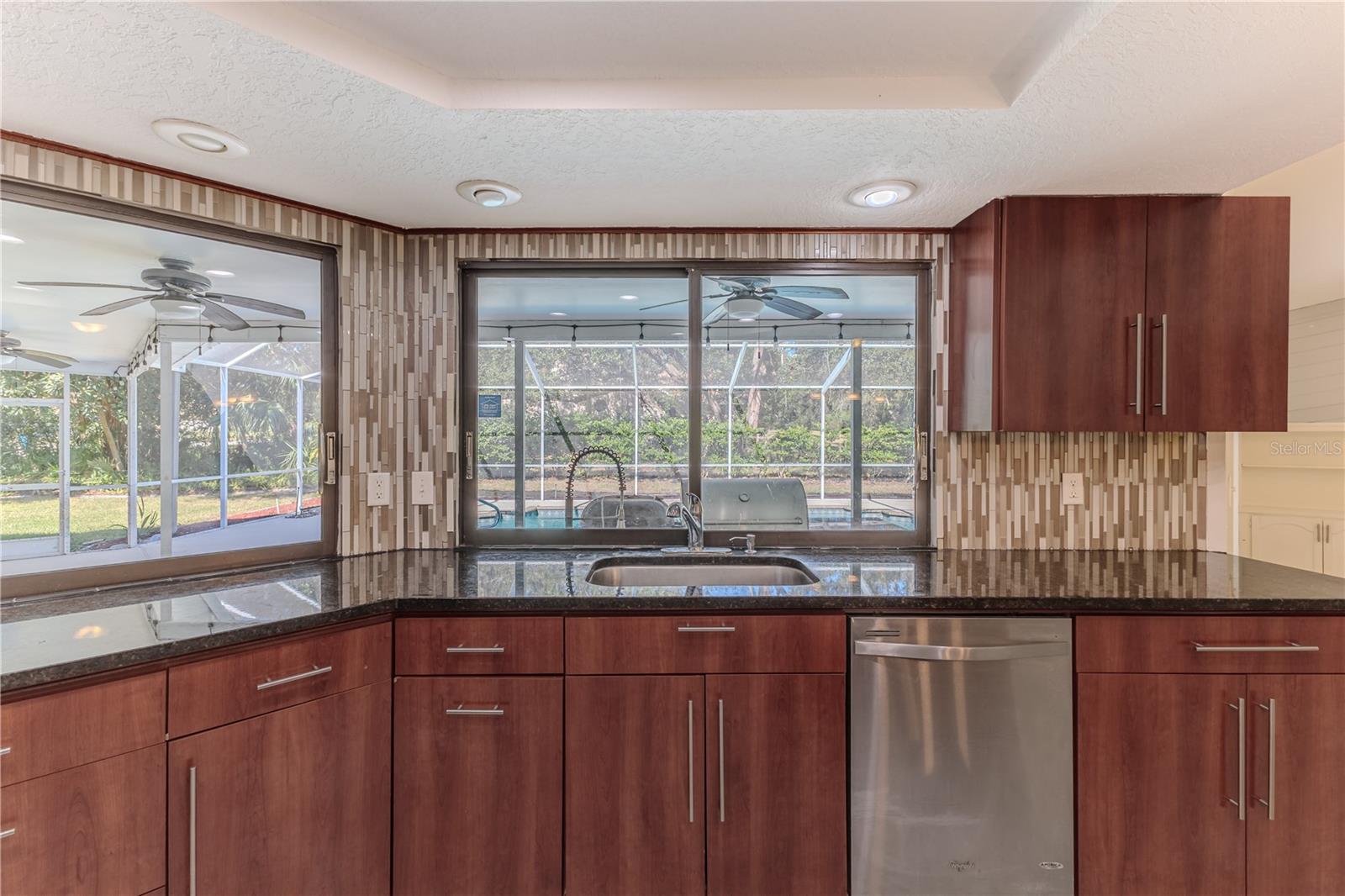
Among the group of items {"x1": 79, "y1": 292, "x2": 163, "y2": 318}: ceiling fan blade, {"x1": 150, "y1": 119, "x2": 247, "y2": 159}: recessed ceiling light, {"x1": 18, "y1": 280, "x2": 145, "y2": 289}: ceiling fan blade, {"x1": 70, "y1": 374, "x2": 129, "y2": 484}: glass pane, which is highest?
{"x1": 150, "y1": 119, "x2": 247, "y2": 159}: recessed ceiling light

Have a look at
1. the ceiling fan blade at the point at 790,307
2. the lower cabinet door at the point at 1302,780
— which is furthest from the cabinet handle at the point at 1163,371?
the ceiling fan blade at the point at 790,307

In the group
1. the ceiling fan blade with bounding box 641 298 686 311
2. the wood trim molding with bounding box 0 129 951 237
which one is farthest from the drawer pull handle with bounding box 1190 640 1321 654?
the ceiling fan blade with bounding box 641 298 686 311

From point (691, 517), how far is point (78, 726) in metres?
1.58

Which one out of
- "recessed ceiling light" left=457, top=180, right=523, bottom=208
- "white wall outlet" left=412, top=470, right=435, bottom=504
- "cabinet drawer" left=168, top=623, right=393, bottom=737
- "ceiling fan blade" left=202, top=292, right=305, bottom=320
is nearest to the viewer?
"cabinet drawer" left=168, top=623, right=393, bottom=737

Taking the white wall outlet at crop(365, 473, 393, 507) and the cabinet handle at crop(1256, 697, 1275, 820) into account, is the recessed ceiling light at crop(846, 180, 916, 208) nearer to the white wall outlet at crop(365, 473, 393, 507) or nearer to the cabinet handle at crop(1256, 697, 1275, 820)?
the cabinet handle at crop(1256, 697, 1275, 820)

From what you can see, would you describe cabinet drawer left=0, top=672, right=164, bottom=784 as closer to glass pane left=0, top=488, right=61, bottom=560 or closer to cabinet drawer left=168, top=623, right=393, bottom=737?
cabinet drawer left=168, top=623, right=393, bottom=737

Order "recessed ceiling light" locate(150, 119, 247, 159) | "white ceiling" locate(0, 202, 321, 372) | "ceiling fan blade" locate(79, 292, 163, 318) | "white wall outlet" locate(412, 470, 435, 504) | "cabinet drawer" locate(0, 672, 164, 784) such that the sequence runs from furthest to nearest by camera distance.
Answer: "white wall outlet" locate(412, 470, 435, 504) < "ceiling fan blade" locate(79, 292, 163, 318) < "white ceiling" locate(0, 202, 321, 372) < "recessed ceiling light" locate(150, 119, 247, 159) < "cabinet drawer" locate(0, 672, 164, 784)

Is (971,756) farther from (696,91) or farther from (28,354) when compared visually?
(28,354)

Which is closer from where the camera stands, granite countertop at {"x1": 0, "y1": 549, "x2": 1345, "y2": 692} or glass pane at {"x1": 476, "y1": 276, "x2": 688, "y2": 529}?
granite countertop at {"x1": 0, "y1": 549, "x2": 1345, "y2": 692}

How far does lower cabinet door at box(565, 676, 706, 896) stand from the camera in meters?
1.45

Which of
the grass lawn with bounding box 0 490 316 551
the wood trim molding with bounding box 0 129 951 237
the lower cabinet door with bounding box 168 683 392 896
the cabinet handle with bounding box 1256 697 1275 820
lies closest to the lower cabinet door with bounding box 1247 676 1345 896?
the cabinet handle with bounding box 1256 697 1275 820

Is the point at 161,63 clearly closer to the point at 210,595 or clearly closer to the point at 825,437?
the point at 210,595

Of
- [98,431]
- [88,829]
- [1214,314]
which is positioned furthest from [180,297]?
[1214,314]

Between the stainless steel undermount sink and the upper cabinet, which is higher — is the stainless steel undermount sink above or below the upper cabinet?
below
